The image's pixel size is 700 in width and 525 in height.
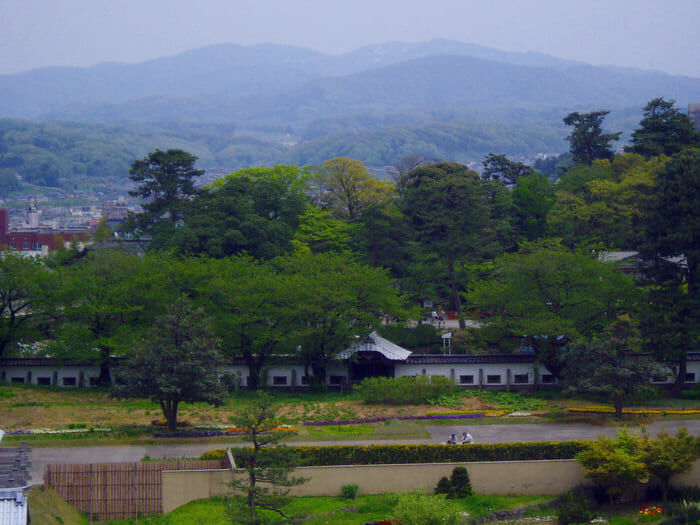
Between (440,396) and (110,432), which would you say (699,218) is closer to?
(440,396)

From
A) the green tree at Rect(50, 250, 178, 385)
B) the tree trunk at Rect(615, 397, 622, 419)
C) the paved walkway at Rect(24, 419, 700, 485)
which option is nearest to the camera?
the paved walkway at Rect(24, 419, 700, 485)

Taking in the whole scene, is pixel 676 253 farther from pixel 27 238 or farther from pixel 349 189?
pixel 27 238

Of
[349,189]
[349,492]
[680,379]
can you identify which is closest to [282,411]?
[349,492]

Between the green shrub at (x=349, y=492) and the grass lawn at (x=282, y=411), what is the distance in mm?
3089

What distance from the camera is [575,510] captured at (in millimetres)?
24812

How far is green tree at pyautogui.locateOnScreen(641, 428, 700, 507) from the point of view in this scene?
1009 inches

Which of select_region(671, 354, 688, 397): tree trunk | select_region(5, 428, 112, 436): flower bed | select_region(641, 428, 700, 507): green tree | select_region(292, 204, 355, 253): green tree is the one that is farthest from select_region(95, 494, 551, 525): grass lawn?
select_region(292, 204, 355, 253): green tree

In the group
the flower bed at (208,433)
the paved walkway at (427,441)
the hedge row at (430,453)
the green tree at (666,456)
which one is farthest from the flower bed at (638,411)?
the flower bed at (208,433)

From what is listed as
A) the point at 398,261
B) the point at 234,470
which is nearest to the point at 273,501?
the point at 234,470

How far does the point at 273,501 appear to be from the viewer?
22500 millimetres

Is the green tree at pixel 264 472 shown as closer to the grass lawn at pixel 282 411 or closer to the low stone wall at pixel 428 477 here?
the low stone wall at pixel 428 477

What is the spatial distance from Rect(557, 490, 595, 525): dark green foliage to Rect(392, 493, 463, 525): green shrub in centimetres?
391

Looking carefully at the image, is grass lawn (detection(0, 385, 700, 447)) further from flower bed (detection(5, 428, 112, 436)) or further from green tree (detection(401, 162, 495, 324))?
green tree (detection(401, 162, 495, 324))

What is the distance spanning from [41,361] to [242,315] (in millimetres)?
9782
